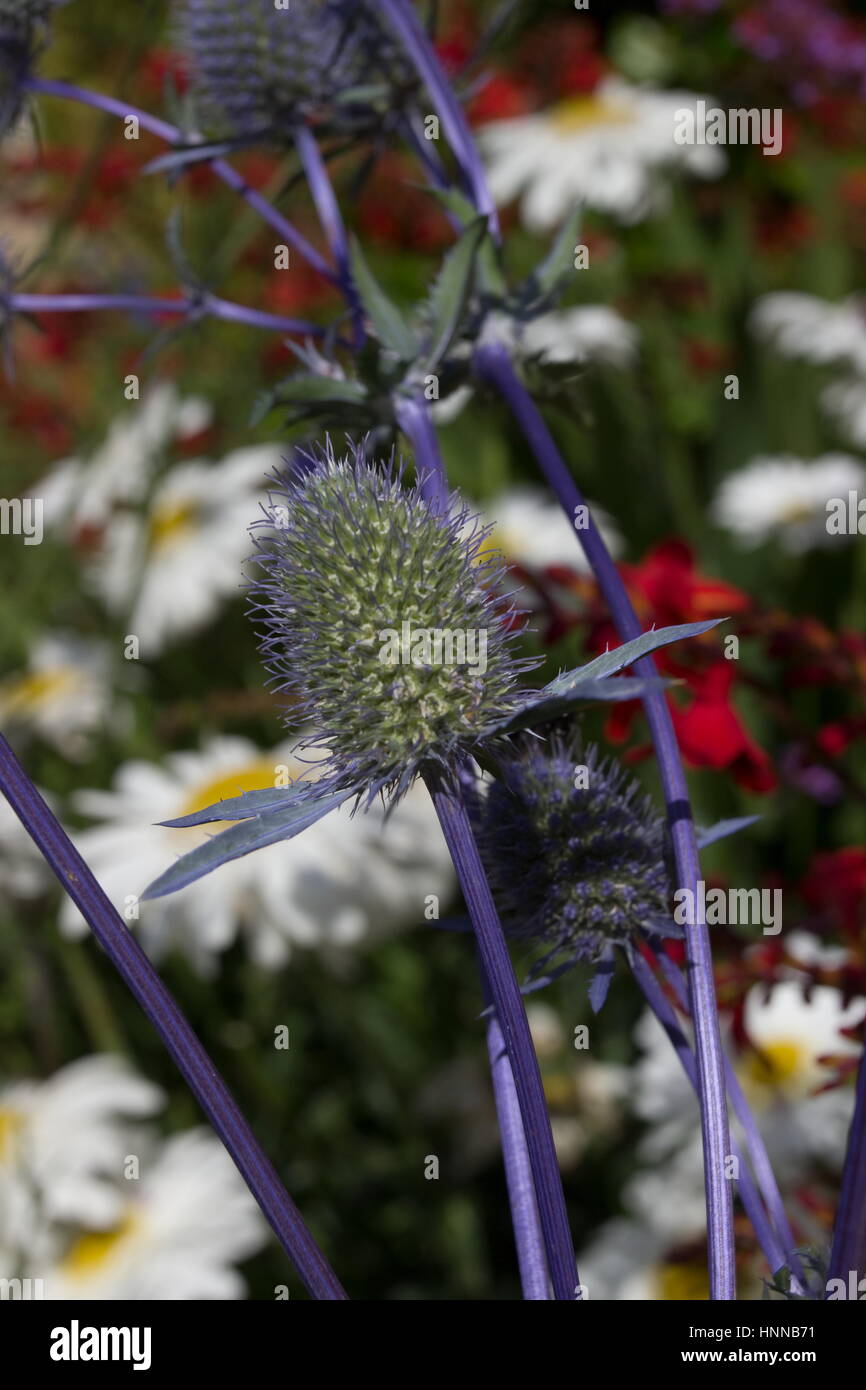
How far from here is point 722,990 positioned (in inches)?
31.3

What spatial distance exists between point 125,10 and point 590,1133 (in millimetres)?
2924

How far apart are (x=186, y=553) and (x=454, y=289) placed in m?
1.29

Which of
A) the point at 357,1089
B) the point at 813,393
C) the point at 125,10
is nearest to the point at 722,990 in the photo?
the point at 357,1089

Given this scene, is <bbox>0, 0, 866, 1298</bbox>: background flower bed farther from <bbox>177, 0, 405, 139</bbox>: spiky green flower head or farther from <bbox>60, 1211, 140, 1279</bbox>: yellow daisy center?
<bbox>60, 1211, 140, 1279</bbox>: yellow daisy center

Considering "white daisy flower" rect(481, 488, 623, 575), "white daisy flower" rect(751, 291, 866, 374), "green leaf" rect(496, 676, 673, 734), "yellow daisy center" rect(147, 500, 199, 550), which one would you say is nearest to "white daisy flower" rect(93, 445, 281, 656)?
"yellow daisy center" rect(147, 500, 199, 550)

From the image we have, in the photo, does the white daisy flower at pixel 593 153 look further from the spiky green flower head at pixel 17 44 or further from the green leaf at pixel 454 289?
the green leaf at pixel 454 289

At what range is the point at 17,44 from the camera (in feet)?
2.21

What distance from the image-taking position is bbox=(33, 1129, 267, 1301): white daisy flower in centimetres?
109

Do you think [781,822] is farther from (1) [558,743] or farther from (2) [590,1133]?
Answer: (1) [558,743]

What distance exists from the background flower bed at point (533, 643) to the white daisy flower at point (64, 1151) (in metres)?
0.15

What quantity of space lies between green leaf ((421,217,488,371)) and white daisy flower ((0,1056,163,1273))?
0.85 metres

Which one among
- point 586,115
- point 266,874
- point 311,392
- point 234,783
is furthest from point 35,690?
point 586,115

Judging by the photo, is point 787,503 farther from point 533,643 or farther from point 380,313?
point 380,313

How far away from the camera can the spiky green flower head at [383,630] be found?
1.28 ft
